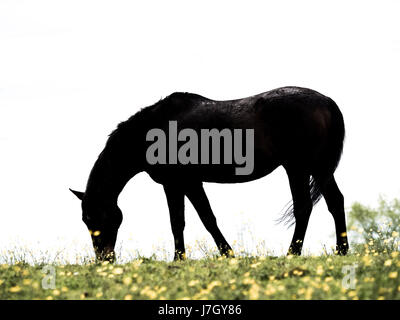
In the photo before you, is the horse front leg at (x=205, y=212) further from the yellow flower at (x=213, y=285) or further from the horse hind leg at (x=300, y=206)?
the yellow flower at (x=213, y=285)

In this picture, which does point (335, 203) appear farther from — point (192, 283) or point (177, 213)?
point (192, 283)

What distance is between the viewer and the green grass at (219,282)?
18.4ft

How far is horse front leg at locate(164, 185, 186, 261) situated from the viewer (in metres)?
9.81

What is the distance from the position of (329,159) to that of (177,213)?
9.93 feet

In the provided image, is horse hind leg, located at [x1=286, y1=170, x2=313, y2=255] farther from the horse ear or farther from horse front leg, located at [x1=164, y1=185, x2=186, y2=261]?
the horse ear

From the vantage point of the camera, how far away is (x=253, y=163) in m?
9.52

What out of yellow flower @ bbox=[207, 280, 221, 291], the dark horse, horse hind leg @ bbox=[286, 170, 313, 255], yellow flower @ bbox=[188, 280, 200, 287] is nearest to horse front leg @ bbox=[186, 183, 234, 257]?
the dark horse

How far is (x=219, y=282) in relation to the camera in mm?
5945

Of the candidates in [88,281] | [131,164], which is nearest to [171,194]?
[131,164]

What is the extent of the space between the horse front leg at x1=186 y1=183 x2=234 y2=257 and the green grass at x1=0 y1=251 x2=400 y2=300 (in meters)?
2.01

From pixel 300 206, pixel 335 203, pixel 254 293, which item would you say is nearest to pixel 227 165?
pixel 300 206

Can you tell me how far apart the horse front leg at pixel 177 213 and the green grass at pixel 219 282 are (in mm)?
2000

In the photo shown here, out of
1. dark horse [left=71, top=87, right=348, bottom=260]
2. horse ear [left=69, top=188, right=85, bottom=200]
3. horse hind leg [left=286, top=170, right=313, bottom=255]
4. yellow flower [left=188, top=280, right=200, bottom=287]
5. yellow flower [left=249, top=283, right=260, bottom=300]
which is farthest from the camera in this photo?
horse ear [left=69, top=188, right=85, bottom=200]
